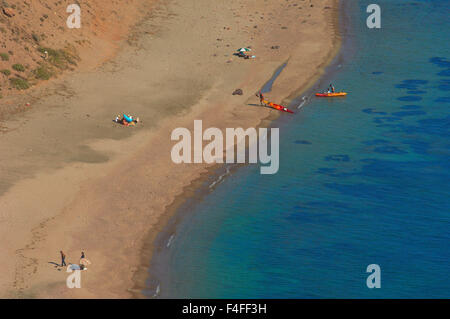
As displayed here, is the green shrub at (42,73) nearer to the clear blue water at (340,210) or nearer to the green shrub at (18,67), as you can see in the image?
the green shrub at (18,67)

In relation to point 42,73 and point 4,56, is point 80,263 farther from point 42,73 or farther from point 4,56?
point 4,56

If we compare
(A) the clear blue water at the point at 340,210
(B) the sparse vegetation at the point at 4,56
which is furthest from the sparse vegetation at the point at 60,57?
(A) the clear blue water at the point at 340,210

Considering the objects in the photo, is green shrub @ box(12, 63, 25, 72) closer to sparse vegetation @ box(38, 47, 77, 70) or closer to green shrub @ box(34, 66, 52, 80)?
green shrub @ box(34, 66, 52, 80)

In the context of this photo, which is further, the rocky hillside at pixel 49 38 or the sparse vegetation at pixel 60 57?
the sparse vegetation at pixel 60 57

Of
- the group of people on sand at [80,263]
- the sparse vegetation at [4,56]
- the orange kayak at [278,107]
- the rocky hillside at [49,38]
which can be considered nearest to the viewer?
the group of people on sand at [80,263]

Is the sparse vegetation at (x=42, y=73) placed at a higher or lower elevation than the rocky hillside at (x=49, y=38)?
lower

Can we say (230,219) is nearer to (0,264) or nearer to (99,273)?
(99,273)

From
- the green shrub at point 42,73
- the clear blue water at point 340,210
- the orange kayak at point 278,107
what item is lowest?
the clear blue water at point 340,210

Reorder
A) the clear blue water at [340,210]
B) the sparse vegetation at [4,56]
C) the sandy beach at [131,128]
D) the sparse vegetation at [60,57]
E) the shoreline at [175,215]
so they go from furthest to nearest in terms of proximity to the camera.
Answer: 1. the sparse vegetation at [60,57]
2. the sparse vegetation at [4,56]
3. the sandy beach at [131,128]
4. the clear blue water at [340,210]
5. the shoreline at [175,215]

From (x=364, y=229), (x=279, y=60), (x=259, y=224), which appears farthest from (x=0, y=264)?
(x=279, y=60)
